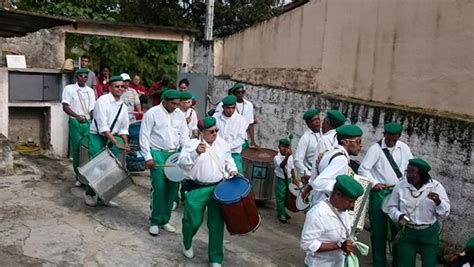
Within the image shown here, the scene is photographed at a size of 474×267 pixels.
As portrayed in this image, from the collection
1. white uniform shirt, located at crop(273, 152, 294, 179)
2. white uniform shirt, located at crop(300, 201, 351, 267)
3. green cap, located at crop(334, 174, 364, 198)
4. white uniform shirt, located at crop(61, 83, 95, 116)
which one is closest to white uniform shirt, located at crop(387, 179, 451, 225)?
white uniform shirt, located at crop(300, 201, 351, 267)

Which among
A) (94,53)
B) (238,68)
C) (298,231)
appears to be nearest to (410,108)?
(298,231)

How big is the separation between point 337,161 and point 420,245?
4.69 feet

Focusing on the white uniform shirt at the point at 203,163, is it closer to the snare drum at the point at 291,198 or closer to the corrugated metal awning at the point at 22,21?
the corrugated metal awning at the point at 22,21

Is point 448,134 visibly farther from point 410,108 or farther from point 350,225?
point 350,225

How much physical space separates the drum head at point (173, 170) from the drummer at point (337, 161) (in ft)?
6.41

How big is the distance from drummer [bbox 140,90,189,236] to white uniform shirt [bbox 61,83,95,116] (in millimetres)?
2221

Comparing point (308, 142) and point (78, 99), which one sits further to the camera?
point (78, 99)

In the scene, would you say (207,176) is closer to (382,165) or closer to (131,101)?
(382,165)

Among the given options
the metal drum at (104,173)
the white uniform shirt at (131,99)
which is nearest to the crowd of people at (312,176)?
the metal drum at (104,173)

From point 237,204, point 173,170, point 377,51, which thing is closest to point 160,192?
point 173,170

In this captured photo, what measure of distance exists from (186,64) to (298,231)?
8.19 m

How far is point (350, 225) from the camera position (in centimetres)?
418

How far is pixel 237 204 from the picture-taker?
A: 18.6 feet

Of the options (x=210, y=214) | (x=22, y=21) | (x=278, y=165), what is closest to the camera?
(x=22, y=21)
